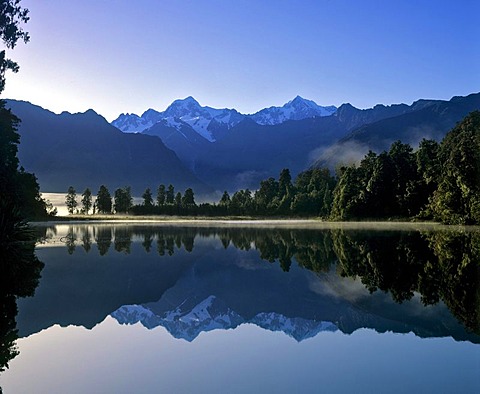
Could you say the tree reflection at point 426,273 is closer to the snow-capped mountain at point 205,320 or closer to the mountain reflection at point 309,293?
the mountain reflection at point 309,293

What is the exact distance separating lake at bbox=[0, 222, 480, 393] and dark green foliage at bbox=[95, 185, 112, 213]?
111 meters

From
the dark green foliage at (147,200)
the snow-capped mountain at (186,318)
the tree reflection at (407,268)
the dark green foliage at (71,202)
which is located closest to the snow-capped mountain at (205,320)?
the snow-capped mountain at (186,318)

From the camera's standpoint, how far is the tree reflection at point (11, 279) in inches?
386

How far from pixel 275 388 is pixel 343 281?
10442 mm

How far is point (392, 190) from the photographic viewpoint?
72.2 m

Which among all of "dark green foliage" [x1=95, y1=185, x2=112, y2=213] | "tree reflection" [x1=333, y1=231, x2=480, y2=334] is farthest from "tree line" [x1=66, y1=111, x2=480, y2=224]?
"tree reflection" [x1=333, y1=231, x2=480, y2=334]

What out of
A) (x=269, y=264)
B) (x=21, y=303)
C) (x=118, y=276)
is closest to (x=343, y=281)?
(x=269, y=264)

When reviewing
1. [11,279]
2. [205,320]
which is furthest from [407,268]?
[11,279]

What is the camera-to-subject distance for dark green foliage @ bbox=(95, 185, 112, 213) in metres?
129

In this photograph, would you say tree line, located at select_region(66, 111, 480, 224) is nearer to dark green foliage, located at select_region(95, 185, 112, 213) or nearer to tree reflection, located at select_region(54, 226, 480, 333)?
dark green foliage, located at select_region(95, 185, 112, 213)

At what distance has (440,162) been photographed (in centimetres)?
6600

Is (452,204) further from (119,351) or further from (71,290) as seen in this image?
(119,351)

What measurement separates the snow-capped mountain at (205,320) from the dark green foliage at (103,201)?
119 m

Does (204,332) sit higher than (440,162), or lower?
lower
